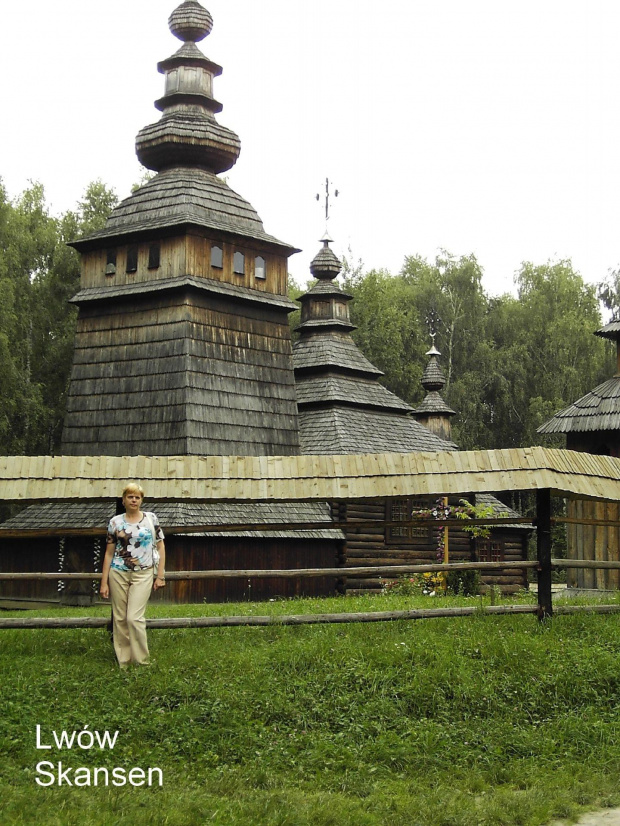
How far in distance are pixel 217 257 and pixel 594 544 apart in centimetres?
1085

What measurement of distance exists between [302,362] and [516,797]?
82.7 ft

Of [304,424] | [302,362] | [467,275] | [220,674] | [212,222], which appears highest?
[467,275]

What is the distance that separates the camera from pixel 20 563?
24531 millimetres

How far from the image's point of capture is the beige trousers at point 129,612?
30.6ft

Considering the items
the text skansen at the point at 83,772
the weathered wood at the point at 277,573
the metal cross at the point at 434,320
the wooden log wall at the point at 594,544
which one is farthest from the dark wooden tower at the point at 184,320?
the metal cross at the point at 434,320

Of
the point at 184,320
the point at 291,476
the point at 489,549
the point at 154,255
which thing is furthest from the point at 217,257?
the point at 291,476

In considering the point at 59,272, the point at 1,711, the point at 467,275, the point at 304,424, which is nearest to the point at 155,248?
the point at 304,424

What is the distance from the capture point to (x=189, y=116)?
90.5ft

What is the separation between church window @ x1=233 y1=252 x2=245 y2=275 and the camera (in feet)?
86.6

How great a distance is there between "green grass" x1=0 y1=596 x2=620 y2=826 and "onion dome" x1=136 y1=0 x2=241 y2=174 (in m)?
18.5

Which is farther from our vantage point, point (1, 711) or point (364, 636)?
point (364, 636)

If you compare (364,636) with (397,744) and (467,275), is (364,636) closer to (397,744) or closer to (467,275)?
(397,744)

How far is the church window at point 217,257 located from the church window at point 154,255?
4.15 ft

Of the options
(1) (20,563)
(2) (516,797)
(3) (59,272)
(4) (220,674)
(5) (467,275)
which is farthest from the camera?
(5) (467,275)
